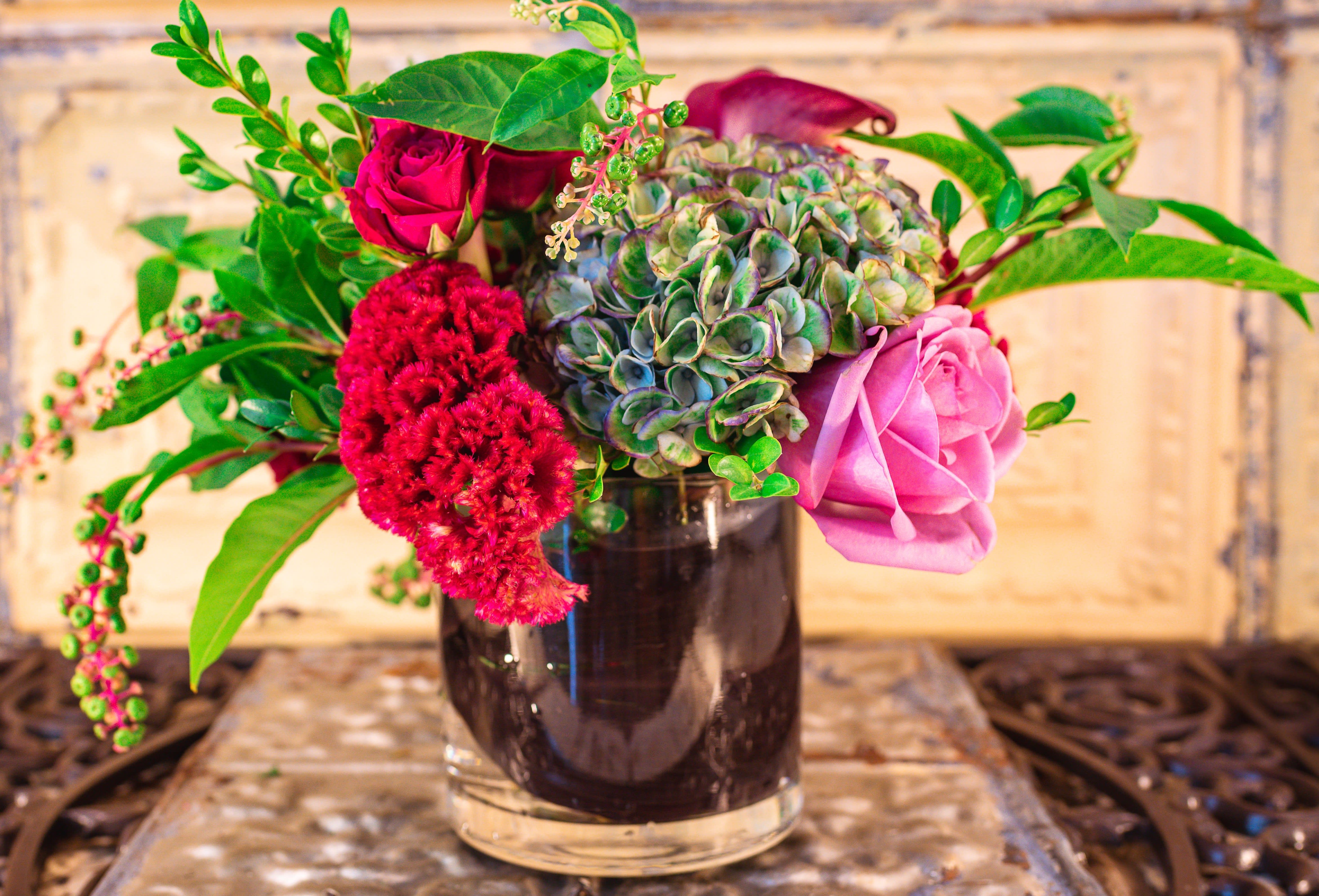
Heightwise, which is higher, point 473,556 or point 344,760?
point 473,556

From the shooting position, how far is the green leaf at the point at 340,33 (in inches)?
13.0

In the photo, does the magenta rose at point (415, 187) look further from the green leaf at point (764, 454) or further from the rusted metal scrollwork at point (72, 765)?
the rusted metal scrollwork at point (72, 765)

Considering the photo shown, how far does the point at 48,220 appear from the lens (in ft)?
2.72

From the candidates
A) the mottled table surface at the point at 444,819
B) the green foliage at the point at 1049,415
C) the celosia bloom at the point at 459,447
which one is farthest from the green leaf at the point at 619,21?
the mottled table surface at the point at 444,819

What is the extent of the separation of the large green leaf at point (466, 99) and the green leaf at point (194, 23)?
47mm

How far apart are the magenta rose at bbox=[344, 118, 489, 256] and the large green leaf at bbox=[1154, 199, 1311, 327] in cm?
29

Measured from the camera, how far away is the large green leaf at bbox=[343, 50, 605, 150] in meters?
0.32

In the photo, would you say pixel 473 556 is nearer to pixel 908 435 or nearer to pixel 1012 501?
pixel 908 435

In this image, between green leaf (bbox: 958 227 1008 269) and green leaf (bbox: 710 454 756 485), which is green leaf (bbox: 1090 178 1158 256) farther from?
green leaf (bbox: 710 454 756 485)

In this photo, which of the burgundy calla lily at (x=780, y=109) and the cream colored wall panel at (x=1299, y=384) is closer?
the burgundy calla lily at (x=780, y=109)

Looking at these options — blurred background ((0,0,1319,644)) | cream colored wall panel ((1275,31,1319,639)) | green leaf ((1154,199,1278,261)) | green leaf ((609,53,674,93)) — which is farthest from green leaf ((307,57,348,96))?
cream colored wall panel ((1275,31,1319,639))

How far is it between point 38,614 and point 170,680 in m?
0.25

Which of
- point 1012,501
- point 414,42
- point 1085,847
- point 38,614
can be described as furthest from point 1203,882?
point 38,614

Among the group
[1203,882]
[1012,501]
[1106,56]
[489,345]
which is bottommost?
[1203,882]
